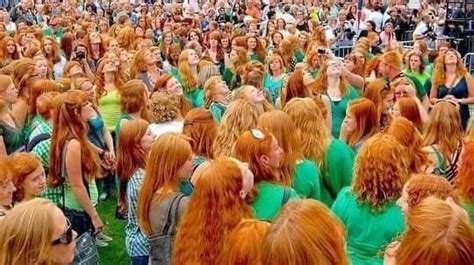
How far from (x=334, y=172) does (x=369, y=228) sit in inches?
47.5

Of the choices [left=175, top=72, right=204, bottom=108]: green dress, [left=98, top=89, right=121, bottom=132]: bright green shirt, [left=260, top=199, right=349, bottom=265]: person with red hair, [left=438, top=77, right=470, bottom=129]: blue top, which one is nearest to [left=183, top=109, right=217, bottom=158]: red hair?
[left=260, top=199, right=349, bottom=265]: person with red hair

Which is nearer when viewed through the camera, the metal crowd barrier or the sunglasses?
the sunglasses

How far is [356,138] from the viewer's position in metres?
6.00

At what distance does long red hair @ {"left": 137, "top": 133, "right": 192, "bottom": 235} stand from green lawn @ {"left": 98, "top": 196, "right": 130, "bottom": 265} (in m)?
2.86

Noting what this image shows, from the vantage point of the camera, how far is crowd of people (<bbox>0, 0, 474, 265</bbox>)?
2.96 meters

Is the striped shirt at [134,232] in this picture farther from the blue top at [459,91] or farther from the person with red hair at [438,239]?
the blue top at [459,91]

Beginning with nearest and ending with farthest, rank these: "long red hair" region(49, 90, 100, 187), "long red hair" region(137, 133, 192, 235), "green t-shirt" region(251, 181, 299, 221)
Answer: "green t-shirt" region(251, 181, 299, 221), "long red hair" region(137, 133, 192, 235), "long red hair" region(49, 90, 100, 187)

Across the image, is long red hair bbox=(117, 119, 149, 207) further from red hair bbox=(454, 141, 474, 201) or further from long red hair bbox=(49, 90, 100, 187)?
red hair bbox=(454, 141, 474, 201)

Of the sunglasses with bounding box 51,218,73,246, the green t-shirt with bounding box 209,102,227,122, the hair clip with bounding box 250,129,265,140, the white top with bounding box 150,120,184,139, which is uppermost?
the sunglasses with bounding box 51,218,73,246

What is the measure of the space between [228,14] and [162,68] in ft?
37.1

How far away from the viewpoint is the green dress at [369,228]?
4078mm

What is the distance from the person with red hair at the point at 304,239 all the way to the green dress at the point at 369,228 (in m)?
1.31

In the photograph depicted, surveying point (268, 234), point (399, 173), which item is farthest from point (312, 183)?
point (268, 234)

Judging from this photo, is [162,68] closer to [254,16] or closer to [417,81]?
[417,81]
